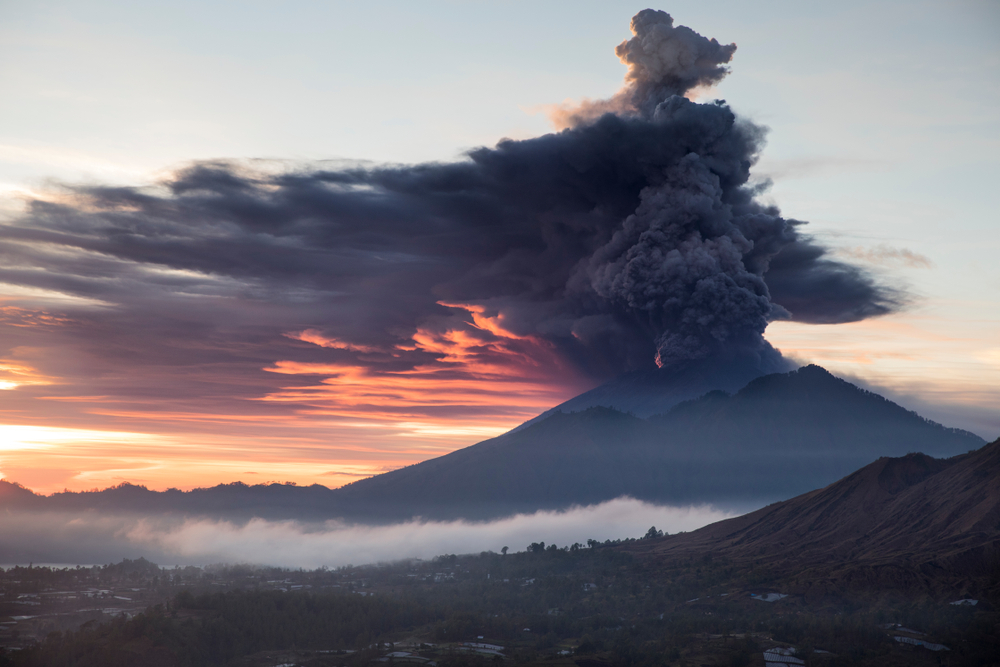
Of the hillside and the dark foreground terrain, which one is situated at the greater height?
the hillside

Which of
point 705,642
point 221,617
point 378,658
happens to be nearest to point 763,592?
point 705,642

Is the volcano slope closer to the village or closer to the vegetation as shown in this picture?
the vegetation

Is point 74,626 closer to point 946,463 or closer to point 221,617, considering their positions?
point 221,617

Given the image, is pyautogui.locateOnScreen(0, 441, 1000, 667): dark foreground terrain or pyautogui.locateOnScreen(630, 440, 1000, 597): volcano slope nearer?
pyautogui.locateOnScreen(0, 441, 1000, 667): dark foreground terrain

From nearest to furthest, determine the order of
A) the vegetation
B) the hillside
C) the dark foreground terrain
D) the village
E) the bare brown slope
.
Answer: the village → the vegetation → the dark foreground terrain → the hillside → the bare brown slope

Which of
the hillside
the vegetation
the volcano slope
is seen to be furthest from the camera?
the hillside

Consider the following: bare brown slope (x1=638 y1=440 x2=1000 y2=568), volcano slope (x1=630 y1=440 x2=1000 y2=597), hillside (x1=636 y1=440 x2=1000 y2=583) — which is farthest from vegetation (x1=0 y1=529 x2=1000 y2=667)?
bare brown slope (x1=638 y1=440 x2=1000 y2=568)
